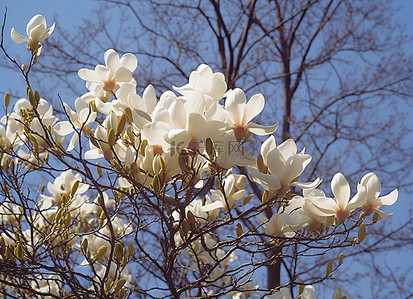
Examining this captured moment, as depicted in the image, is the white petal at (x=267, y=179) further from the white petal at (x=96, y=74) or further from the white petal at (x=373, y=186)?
the white petal at (x=96, y=74)

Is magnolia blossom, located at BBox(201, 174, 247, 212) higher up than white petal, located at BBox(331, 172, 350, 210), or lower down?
higher up

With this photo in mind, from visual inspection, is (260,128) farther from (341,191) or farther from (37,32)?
(37,32)

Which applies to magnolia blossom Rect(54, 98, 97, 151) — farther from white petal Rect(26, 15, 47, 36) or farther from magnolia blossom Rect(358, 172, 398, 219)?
magnolia blossom Rect(358, 172, 398, 219)

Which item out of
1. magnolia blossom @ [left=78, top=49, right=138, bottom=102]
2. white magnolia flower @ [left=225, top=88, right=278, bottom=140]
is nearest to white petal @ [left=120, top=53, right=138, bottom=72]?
magnolia blossom @ [left=78, top=49, right=138, bottom=102]

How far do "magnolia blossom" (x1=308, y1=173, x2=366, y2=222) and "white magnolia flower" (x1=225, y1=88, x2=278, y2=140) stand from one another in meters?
0.22

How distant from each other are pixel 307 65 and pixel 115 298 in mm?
3457

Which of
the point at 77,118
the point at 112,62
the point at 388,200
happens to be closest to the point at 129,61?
the point at 112,62

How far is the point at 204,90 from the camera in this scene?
1.04 m

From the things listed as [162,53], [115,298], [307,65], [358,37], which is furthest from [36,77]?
[115,298]

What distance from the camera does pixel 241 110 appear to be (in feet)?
3.26

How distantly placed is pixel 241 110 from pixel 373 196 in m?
0.38

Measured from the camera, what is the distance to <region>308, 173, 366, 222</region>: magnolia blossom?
104 cm

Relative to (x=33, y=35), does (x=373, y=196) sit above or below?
below

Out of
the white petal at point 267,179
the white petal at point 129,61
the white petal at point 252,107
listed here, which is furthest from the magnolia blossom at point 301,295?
the white petal at point 129,61
